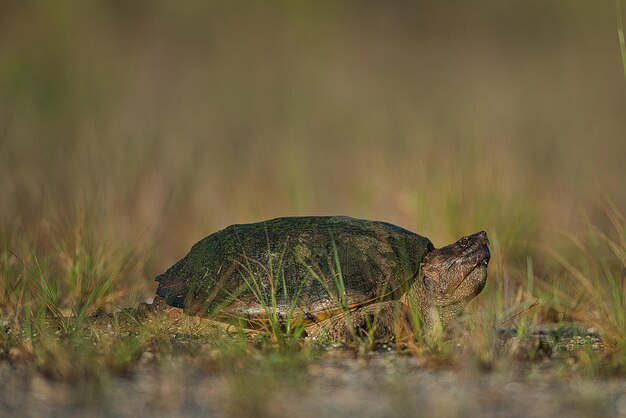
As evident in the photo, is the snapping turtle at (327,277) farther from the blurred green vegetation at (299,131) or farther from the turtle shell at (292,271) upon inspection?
the blurred green vegetation at (299,131)

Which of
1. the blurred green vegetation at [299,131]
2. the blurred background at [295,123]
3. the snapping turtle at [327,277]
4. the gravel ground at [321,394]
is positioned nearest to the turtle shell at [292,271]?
the snapping turtle at [327,277]

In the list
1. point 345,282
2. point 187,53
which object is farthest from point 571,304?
point 187,53

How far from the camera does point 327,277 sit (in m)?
3.99

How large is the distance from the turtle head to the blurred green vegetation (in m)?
0.12

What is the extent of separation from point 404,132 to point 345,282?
428cm

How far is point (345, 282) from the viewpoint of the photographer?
156 inches

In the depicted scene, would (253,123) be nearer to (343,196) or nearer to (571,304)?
(343,196)

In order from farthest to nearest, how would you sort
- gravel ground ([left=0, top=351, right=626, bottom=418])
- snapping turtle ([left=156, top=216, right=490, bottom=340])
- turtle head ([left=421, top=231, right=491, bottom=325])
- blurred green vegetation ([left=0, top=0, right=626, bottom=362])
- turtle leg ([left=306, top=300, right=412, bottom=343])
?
1. blurred green vegetation ([left=0, top=0, right=626, bottom=362])
2. turtle head ([left=421, top=231, right=491, bottom=325])
3. snapping turtle ([left=156, top=216, right=490, bottom=340])
4. turtle leg ([left=306, top=300, right=412, bottom=343])
5. gravel ground ([left=0, top=351, right=626, bottom=418])

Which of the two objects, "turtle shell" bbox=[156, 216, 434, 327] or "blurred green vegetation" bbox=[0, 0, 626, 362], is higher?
"blurred green vegetation" bbox=[0, 0, 626, 362]

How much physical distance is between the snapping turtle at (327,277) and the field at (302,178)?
5.4 inches

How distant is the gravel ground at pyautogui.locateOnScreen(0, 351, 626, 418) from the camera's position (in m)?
2.75

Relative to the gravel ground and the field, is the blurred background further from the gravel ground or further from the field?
the gravel ground

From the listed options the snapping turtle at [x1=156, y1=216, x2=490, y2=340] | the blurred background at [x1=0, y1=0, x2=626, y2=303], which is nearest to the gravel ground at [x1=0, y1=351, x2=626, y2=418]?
the snapping turtle at [x1=156, y1=216, x2=490, y2=340]

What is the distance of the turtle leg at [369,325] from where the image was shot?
375 cm
